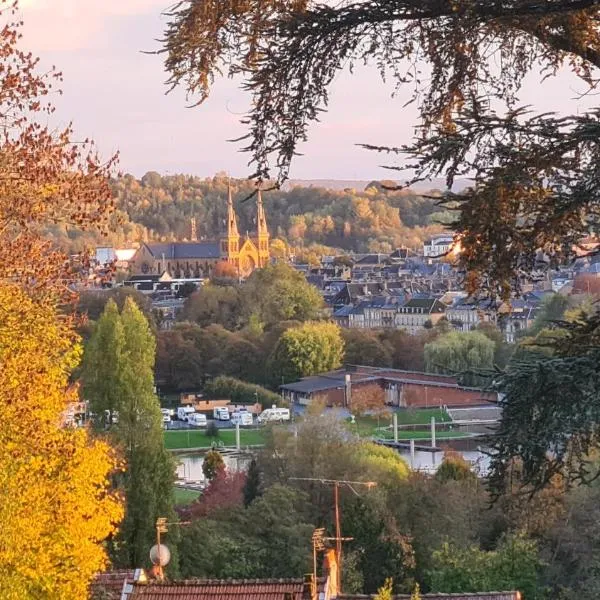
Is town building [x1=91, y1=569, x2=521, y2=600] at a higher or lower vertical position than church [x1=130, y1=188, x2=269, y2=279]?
higher

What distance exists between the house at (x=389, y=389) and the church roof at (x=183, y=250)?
53624mm

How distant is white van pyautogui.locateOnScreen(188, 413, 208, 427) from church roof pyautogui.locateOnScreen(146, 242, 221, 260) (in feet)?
188

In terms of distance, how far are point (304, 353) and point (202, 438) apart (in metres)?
9.55

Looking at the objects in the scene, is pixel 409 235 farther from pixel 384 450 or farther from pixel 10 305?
pixel 10 305

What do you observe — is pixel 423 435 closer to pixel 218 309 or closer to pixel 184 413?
pixel 184 413

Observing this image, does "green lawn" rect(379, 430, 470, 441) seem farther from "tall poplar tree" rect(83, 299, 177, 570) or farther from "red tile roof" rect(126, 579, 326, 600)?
"red tile roof" rect(126, 579, 326, 600)

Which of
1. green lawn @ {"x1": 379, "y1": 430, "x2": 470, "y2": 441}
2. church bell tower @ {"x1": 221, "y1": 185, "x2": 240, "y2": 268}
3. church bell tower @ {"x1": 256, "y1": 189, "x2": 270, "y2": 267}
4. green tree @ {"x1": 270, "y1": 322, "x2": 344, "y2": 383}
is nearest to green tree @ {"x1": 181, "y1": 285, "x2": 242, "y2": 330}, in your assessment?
green tree @ {"x1": 270, "y1": 322, "x2": 344, "y2": 383}

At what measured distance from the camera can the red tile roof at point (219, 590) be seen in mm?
7953

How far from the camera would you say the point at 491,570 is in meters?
14.1

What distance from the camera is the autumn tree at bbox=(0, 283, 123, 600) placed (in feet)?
19.3

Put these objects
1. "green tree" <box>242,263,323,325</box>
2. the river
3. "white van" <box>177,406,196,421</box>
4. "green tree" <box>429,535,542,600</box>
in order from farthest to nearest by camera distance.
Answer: "green tree" <box>242,263,323,325</box> < "white van" <box>177,406,196,421</box> < the river < "green tree" <box>429,535,542,600</box>

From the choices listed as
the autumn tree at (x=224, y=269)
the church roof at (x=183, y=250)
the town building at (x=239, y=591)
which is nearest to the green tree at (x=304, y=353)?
the town building at (x=239, y=591)

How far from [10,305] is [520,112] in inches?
124

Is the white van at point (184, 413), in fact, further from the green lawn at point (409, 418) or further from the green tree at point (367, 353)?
the green tree at point (367, 353)
